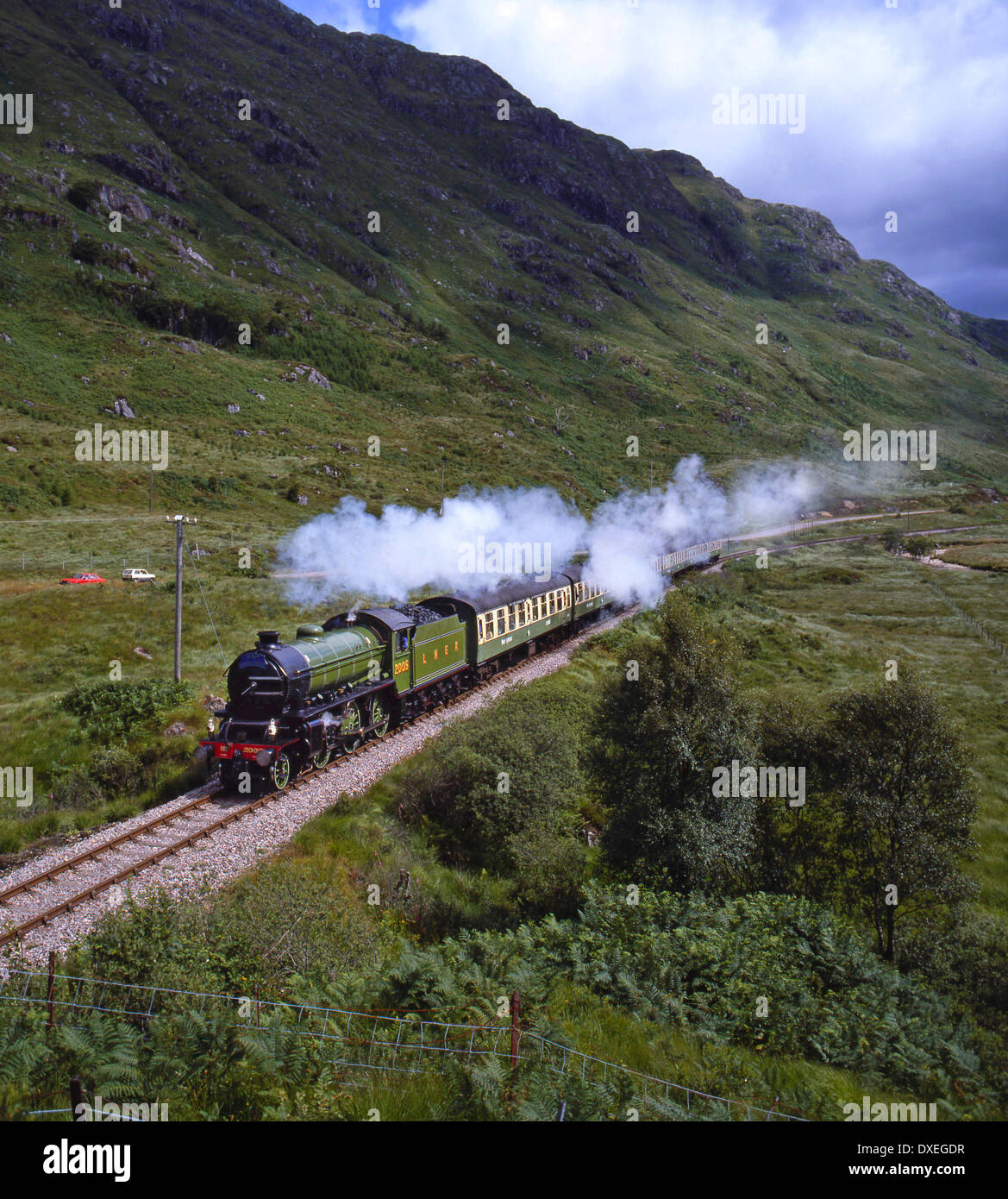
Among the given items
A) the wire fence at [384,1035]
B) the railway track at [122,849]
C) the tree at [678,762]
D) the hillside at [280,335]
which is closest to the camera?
the wire fence at [384,1035]

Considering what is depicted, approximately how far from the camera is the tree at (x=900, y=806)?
18125 millimetres

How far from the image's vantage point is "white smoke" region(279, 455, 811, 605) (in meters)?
34.1

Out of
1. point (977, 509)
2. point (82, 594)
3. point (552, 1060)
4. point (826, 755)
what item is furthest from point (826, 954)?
point (977, 509)

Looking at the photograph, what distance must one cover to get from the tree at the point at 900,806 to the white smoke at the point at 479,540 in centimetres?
1807

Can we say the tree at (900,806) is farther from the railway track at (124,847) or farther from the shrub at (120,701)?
the shrub at (120,701)

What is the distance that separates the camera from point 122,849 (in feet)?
56.7

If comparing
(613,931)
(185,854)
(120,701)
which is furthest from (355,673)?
(613,931)

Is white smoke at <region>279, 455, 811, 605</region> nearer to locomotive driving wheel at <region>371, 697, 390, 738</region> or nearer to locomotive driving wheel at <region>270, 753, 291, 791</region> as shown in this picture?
locomotive driving wheel at <region>371, 697, 390, 738</region>

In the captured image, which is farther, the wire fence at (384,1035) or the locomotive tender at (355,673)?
the locomotive tender at (355,673)

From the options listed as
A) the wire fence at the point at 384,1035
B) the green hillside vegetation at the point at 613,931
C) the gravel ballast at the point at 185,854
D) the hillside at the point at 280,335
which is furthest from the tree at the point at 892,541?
the wire fence at the point at 384,1035

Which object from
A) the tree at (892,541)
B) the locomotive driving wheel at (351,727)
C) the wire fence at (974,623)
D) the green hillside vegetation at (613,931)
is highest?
the tree at (892,541)
